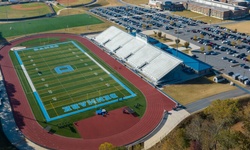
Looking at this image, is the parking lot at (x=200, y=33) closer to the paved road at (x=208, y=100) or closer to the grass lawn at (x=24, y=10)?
the paved road at (x=208, y=100)

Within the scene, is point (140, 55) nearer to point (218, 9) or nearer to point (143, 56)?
point (143, 56)

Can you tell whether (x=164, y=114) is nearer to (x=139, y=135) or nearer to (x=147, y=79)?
(x=139, y=135)

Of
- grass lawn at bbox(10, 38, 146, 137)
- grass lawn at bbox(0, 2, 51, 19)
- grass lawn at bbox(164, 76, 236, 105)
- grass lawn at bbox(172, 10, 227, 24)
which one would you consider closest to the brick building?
grass lawn at bbox(172, 10, 227, 24)

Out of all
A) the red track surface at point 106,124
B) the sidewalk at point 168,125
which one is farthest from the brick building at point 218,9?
the red track surface at point 106,124

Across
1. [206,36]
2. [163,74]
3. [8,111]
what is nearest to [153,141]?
[163,74]

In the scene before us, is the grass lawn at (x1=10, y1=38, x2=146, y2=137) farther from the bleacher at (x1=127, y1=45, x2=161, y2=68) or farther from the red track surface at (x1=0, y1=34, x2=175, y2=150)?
the bleacher at (x1=127, y1=45, x2=161, y2=68)
